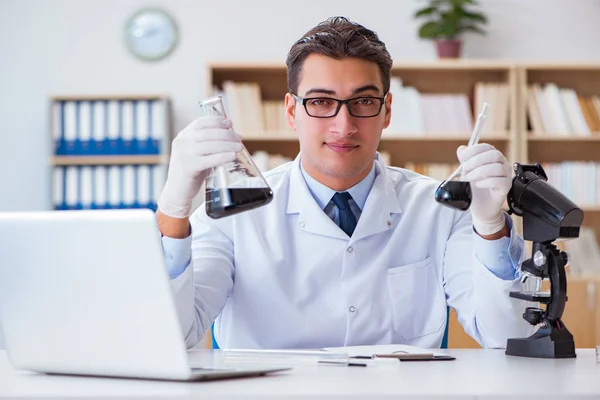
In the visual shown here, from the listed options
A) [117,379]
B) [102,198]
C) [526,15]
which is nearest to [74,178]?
[102,198]

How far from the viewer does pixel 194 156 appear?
142cm

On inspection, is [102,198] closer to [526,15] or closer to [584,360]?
[526,15]

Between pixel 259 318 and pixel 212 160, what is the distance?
1.73 ft

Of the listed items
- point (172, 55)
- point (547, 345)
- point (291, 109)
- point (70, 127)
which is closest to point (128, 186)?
point (70, 127)

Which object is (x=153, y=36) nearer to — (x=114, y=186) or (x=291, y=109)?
(x=114, y=186)

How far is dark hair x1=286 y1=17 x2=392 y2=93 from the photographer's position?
1845 millimetres

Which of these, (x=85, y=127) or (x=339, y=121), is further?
(x=85, y=127)

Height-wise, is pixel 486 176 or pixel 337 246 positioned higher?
pixel 486 176

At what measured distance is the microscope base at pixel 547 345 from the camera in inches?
55.0

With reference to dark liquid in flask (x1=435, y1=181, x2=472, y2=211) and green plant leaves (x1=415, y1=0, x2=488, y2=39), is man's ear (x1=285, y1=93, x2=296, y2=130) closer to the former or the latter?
dark liquid in flask (x1=435, y1=181, x2=472, y2=211)

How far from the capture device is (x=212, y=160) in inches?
54.8

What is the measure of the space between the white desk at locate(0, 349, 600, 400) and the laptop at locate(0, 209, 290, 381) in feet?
0.09

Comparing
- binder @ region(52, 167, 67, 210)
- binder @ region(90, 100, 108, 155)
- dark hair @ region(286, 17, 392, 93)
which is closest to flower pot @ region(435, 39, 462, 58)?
binder @ region(90, 100, 108, 155)

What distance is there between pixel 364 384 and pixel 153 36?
3732mm
